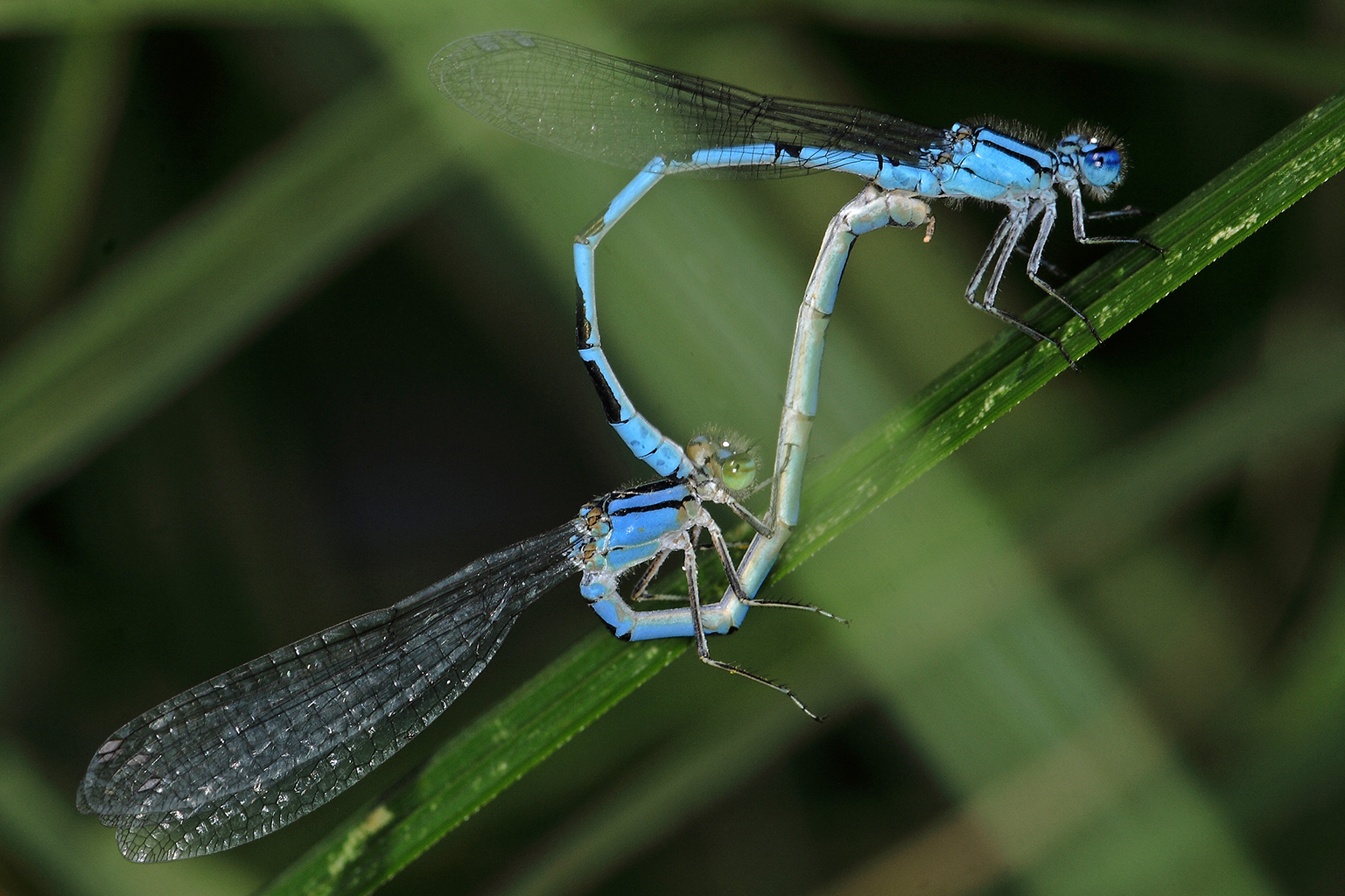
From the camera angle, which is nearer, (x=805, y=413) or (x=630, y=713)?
(x=805, y=413)

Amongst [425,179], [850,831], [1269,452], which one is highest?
[425,179]

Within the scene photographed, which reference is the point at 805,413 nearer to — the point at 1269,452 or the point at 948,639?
the point at 948,639

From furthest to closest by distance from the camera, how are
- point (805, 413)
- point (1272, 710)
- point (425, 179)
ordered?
point (425, 179), point (1272, 710), point (805, 413)

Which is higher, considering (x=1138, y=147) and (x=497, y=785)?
(x=1138, y=147)

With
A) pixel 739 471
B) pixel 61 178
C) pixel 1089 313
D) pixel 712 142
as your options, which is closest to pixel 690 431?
pixel 739 471

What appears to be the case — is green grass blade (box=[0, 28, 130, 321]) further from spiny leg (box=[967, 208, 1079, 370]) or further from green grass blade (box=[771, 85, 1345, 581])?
spiny leg (box=[967, 208, 1079, 370])

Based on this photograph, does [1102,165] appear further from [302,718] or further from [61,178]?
[61,178]

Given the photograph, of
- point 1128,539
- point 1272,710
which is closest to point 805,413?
point 1128,539
